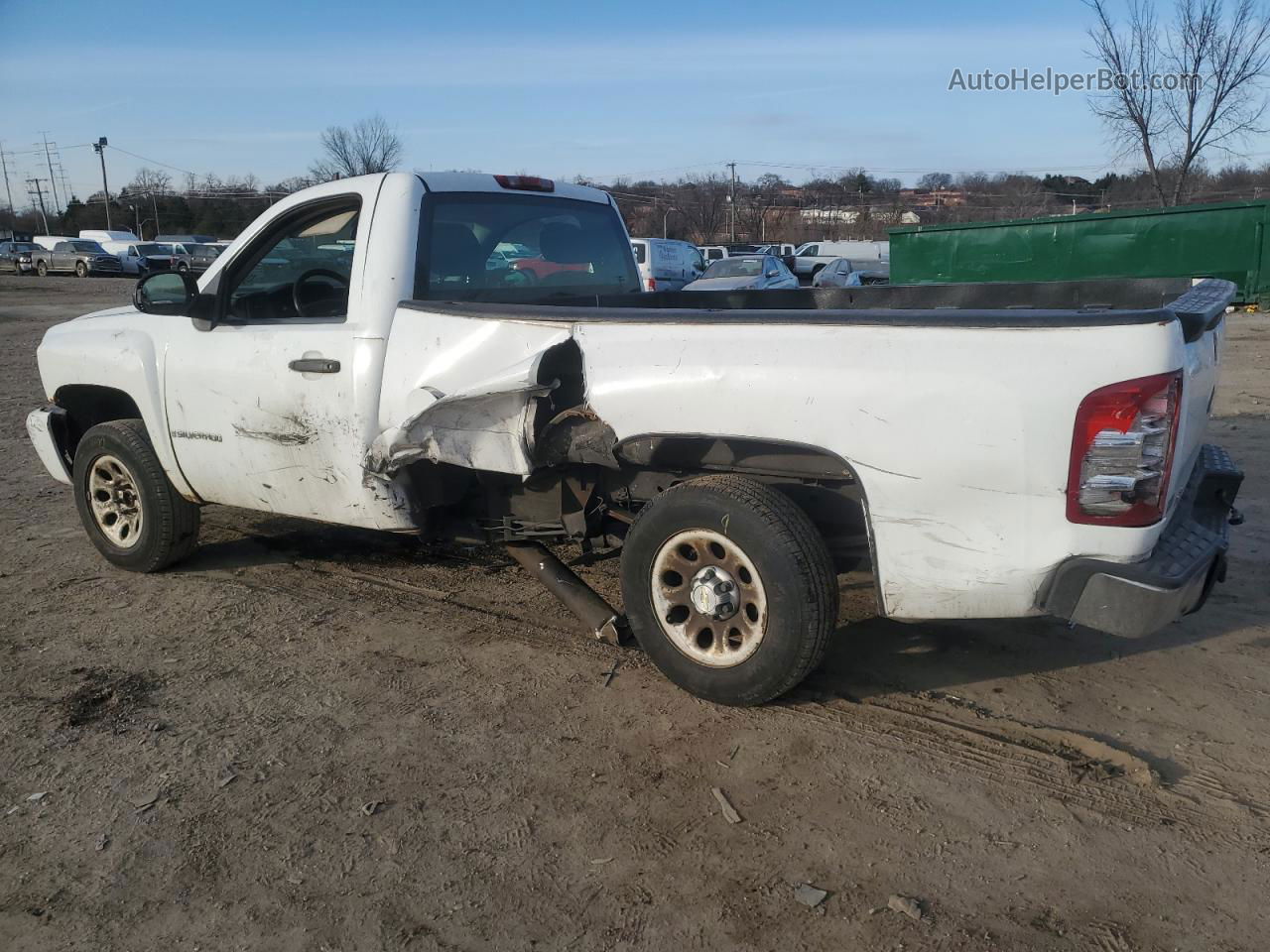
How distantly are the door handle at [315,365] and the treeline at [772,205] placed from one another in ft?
156

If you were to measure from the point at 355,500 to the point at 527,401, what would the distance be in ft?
3.49

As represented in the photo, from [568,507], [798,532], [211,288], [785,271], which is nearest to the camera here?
[798,532]

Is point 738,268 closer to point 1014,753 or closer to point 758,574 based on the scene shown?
point 758,574

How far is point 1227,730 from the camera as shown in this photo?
3.50 m

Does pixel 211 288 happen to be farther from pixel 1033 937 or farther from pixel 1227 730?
pixel 1227 730

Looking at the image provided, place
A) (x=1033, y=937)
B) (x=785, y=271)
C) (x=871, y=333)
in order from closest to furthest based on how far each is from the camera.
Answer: (x=1033, y=937), (x=871, y=333), (x=785, y=271)

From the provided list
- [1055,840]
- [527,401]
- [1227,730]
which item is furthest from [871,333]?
[1227,730]

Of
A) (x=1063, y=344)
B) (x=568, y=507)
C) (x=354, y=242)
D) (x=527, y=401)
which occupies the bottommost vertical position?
(x=568, y=507)

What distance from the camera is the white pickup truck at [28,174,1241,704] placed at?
2982 millimetres

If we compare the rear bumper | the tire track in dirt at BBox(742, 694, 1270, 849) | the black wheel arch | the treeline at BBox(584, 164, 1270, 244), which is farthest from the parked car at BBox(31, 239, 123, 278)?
the rear bumper

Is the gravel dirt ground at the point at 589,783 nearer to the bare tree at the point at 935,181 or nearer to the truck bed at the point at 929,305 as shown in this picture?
the truck bed at the point at 929,305

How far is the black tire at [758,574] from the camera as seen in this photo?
3406 millimetres

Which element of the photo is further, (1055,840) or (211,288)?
(211,288)

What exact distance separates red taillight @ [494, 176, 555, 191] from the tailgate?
294 centimetres
